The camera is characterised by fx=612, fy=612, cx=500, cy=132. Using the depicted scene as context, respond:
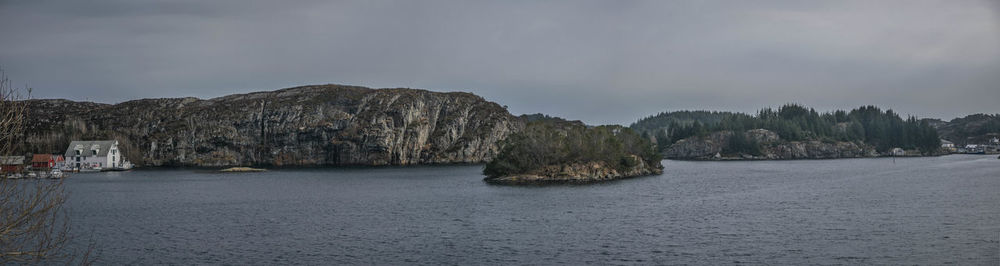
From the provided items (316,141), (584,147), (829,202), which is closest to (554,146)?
(584,147)

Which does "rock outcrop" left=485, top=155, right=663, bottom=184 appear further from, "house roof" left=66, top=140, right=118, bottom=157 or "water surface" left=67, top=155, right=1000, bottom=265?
"house roof" left=66, top=140, right=118, bottom=157

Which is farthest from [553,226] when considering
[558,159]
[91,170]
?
[91,170]

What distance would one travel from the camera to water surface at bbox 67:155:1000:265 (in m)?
36.7

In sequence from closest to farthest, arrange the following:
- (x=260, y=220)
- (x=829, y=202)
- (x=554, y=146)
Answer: (x=260, y=220) < (x=829, y=202) < (x=554, y=146)

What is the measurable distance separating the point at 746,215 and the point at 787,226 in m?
7.47

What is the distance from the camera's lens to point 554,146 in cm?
10944

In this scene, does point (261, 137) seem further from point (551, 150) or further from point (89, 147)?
point (551, 150)

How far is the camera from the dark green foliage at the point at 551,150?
107m

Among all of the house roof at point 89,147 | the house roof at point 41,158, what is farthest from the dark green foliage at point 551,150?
the house roof at point 89,147

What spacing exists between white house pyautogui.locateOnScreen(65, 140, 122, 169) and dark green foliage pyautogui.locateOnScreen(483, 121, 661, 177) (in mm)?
105223

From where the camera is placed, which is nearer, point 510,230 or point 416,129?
point 510,230

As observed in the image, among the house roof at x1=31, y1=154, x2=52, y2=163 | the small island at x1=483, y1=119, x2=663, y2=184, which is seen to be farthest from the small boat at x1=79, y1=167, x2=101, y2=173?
the small island at x1=483, y1=119, x2=663, y2=184

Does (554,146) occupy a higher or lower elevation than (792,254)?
higher

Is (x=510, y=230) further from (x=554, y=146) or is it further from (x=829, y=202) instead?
(x=554, y=146)
